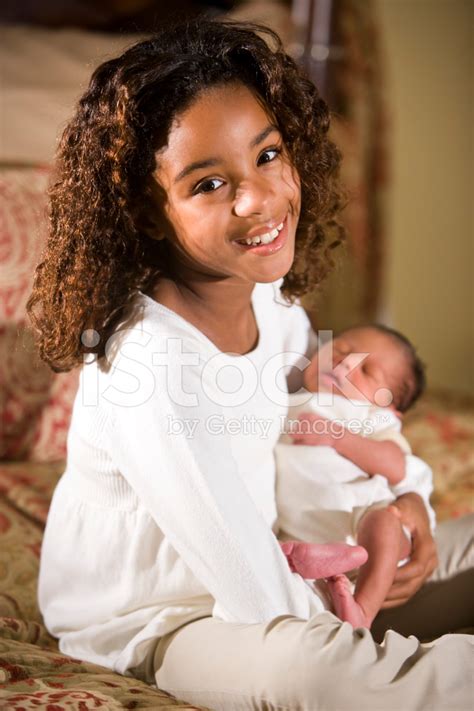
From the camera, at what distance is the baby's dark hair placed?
131 centimetres

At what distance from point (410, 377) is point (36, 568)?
622 mm

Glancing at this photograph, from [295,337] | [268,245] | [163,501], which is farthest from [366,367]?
[163,501]

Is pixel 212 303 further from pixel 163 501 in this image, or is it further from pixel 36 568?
pixel 36 568

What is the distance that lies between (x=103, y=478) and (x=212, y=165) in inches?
15.3

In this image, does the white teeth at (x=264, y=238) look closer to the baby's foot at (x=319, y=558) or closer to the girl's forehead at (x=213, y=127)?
the girl's forehead at (x=213, y=127)

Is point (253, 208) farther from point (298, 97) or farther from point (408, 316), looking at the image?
point (408, 316)

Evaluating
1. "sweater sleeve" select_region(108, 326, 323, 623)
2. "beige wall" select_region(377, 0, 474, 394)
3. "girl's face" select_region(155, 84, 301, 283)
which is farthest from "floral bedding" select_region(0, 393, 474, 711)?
"beige wall" select_region(377, 0, 474, 394)

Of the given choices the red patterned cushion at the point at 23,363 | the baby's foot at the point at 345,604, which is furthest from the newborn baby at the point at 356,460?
the red patterned cushion at the point at 23,363

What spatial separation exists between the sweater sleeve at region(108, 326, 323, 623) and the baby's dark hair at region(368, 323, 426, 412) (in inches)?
17.6

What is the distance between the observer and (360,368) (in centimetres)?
130

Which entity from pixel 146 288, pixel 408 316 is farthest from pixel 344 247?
pixel 408 316

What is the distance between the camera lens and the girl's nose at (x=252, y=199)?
0.94 m

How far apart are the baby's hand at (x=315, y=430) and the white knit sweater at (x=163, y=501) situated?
39 millimetres

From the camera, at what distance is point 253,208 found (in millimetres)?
942
